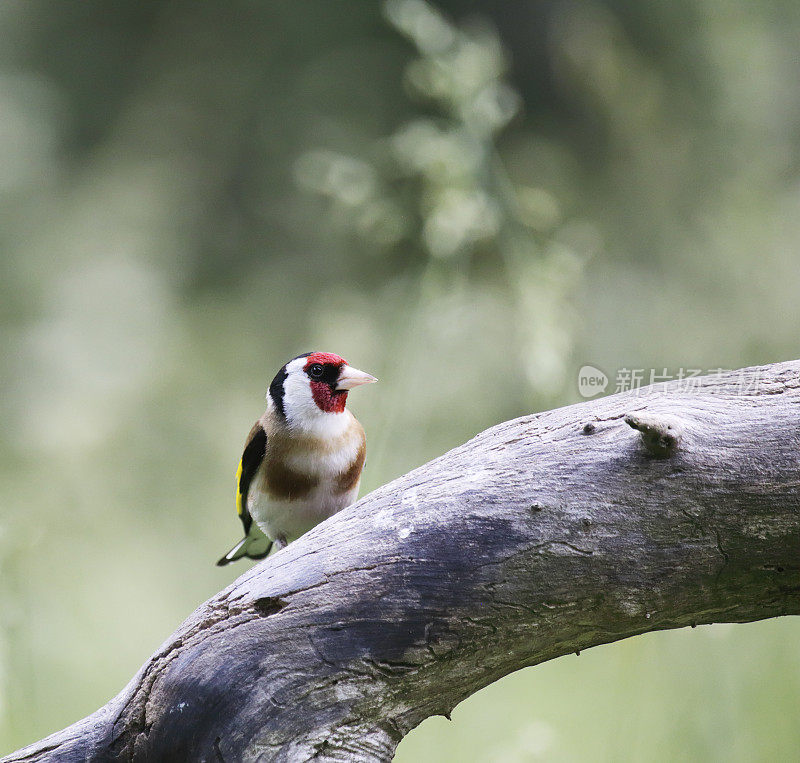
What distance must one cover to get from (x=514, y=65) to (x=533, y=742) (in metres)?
2.63

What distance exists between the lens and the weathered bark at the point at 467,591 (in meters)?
0.87

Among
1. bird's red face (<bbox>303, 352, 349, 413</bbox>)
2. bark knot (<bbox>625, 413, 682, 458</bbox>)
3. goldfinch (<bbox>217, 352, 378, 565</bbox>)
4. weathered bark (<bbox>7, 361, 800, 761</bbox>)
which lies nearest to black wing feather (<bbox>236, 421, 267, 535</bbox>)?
goldfinch (<bbox>217, 352, 378, 565</bbox>)

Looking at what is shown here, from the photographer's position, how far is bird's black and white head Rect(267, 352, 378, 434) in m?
1.32

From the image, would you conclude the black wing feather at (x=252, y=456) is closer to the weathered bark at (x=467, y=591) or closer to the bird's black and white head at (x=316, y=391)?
the bird's black and white head at (x=316, y=391)

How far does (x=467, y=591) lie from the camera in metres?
0.88

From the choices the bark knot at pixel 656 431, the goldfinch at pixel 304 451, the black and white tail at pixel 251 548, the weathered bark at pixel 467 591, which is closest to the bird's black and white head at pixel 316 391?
the goldfinch at pixel 304 451

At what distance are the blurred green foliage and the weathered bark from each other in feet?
1.09

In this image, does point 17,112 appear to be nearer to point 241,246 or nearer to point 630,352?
point 241,246

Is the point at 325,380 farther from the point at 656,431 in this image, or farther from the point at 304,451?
the point at 656,431

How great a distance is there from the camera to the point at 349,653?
87 cm

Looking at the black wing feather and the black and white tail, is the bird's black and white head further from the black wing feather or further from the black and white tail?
the black and white tail

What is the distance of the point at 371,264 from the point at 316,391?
6.55 feet

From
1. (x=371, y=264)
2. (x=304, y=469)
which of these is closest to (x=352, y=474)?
(x=304, y=469)

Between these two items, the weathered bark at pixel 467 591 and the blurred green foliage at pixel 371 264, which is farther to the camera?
the blurred green foliage at pixel 371 264
